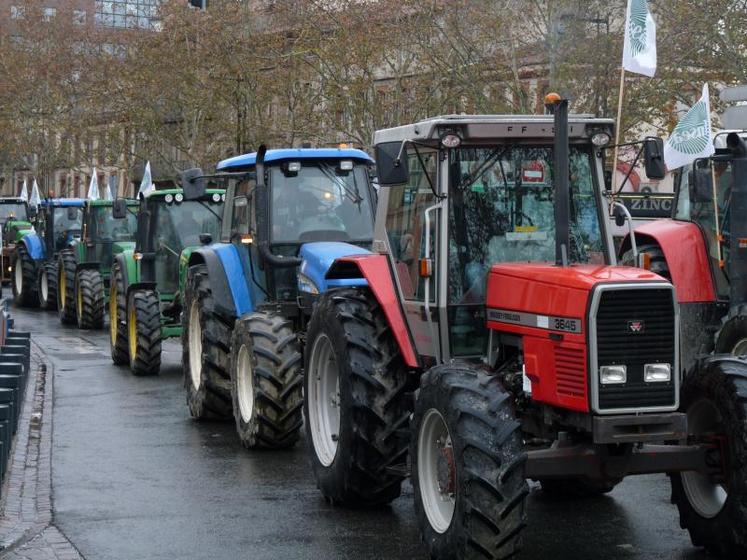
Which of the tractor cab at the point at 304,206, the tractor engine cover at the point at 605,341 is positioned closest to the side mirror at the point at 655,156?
the tractor engine cover at the point at 605,341

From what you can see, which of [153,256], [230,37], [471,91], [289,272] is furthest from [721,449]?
[230,37]

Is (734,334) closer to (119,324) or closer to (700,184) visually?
(700,184)

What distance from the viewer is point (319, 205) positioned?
43.9 ft

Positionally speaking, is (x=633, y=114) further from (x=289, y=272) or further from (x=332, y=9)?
(x=289, y=272)

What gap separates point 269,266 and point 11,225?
26.8 m

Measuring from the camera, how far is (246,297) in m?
13.6

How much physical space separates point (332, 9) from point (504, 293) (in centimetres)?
2826

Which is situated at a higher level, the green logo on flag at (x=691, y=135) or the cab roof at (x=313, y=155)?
the green logo on flag at (x=691, y=135)

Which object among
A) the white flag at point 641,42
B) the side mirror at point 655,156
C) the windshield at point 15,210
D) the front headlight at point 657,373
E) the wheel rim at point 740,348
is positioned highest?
the white flag at point 641,42

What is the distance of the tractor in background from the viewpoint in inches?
1467

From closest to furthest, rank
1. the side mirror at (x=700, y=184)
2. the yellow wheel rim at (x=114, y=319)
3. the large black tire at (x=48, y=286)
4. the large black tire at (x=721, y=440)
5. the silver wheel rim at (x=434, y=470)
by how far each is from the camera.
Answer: the large black tire at (x=721, y=440)
the silver wheel rim at (x=434, y=470)
the side mirror at (x=700, y=184)
the yellow wheel rim at (x=114, y=319)
the large black tire at (x=48, y=286)

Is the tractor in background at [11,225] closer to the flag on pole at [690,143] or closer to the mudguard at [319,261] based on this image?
the mudguard at [319,261]

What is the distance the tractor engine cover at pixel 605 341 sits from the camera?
24.7ft

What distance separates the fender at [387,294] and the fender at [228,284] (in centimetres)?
373
